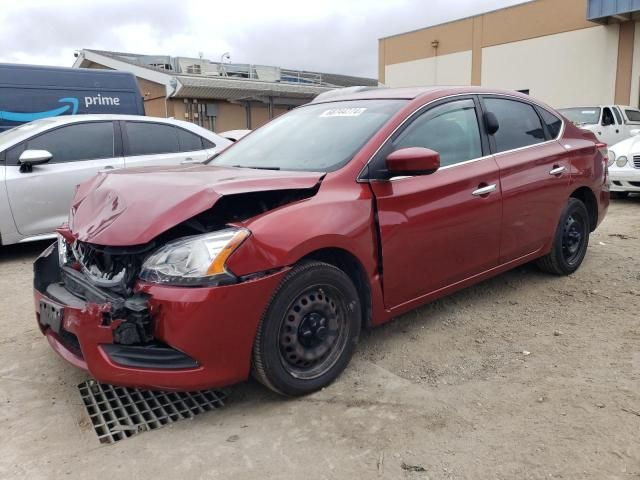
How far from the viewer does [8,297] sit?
4.46m

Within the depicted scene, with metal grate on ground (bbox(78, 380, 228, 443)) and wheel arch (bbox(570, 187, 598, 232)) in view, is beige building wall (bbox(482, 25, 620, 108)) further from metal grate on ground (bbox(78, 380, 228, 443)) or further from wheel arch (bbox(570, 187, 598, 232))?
metal grate on ground (bbox(78, 380, 228, 443))

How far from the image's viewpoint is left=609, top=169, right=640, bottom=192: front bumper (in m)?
8.16

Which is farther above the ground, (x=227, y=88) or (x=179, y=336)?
(x=227, y=88)

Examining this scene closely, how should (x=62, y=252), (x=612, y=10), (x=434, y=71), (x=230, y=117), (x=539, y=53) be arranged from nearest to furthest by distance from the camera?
(x=62, y=252)
(x=612, y=10)
(x=539, y=53)
(x=230, y=117)
(x=434, y=71)

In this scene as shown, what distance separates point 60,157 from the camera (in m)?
5.64

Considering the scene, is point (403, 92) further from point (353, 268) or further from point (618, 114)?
point (618, 114)

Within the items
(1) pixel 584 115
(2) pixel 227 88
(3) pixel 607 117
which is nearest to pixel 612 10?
(3) pixel 607 117

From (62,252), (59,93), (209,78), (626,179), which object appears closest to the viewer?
(62,252)

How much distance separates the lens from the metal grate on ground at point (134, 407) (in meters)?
2.56

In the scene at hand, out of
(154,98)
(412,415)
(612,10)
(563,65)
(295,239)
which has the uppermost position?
(612,10)

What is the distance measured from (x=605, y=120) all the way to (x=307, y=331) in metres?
13.7

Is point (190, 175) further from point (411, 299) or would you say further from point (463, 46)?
point (463, 46)

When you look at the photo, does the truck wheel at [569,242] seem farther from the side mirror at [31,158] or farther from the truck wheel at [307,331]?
the side mirror at [31,158]

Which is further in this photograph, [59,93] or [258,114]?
[258,114]
